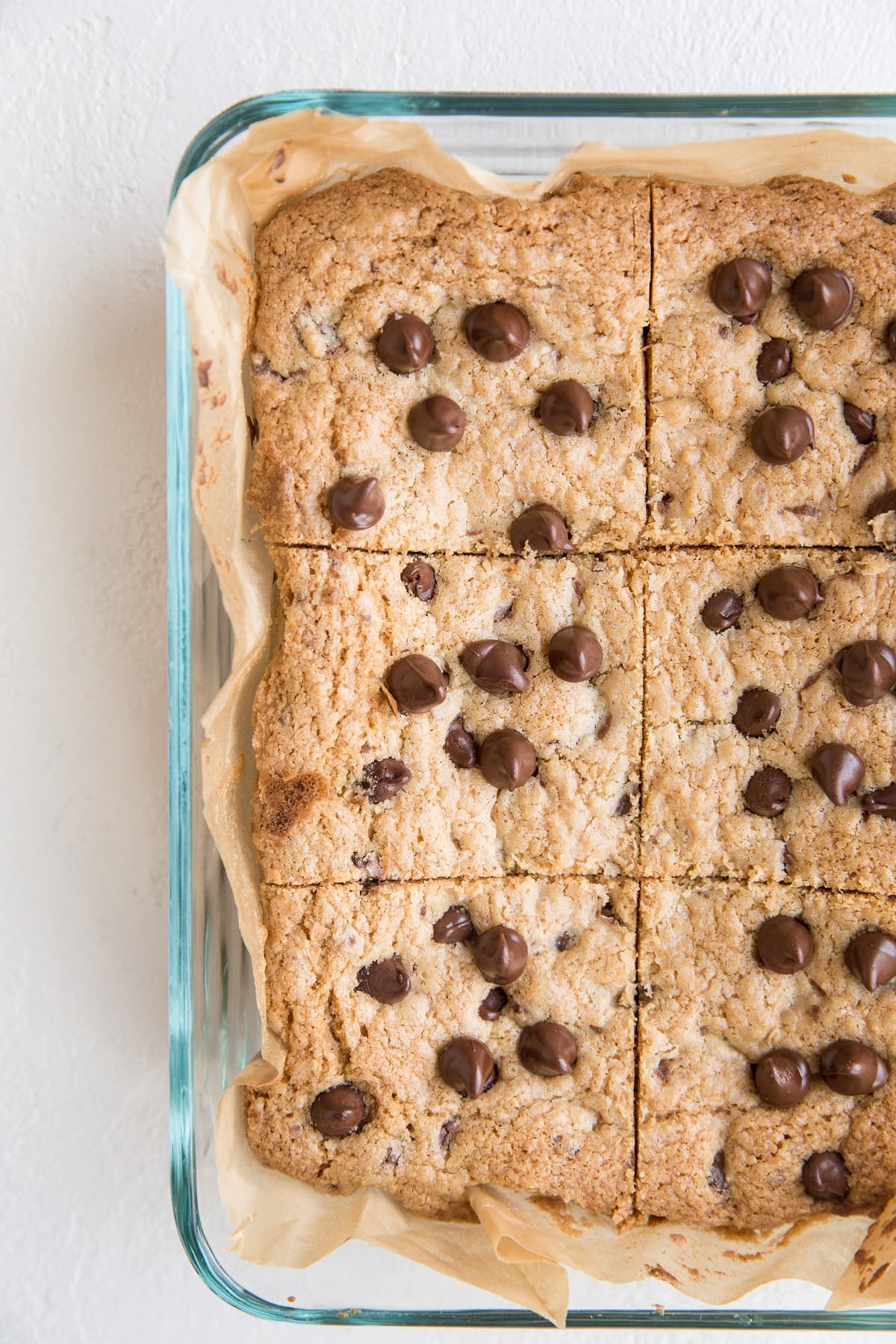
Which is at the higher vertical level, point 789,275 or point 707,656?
point 789,275

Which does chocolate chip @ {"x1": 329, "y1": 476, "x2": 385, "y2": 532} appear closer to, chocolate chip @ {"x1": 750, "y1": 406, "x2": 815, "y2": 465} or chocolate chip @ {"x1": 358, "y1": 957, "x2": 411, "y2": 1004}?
chocolate chip @ {"x1": 750, "y1": 406, "x2": 815, "y2": 465}

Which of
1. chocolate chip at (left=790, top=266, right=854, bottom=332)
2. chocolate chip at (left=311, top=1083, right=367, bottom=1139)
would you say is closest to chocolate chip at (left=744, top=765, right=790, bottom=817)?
chocolate chip at (left=790, top=266, right=854, bottom=332)

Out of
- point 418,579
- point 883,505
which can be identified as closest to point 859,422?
A: point 883,505

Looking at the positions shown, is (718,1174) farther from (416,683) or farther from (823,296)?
(823,296)

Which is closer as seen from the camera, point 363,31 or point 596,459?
point 596,459

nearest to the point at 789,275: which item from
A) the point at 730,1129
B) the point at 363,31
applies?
the point at 363,31

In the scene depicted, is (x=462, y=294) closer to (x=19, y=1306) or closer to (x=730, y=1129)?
(x=730, y=1129)

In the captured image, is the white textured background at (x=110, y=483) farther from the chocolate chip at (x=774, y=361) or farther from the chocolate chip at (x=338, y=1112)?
the chocolate chip at (x=774, y=361)
